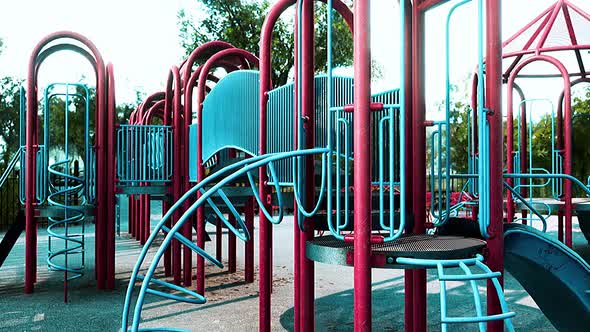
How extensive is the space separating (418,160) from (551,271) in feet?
4.07

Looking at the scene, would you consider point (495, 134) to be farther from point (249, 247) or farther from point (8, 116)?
point (8, 116)

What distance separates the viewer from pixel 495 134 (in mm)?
3566

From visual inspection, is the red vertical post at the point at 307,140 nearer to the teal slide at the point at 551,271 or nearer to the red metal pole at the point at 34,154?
the teal slide at the point at 551,271

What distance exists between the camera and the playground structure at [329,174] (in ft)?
10.6

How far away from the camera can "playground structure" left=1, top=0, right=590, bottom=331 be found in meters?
3.22

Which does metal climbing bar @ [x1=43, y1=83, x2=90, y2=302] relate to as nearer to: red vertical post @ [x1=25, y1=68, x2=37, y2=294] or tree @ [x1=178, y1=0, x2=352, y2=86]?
red vertical post @ [x1=25, y1=68, x2=37, y2=294]

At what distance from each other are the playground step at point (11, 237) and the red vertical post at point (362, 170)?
250 inches

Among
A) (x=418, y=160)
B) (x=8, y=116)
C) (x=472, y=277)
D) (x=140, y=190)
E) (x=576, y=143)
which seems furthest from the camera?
(x=8, y=116)

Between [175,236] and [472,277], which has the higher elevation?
[175,236]

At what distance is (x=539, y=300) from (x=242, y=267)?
241 inches

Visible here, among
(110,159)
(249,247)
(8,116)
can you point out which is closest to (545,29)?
(249,247)

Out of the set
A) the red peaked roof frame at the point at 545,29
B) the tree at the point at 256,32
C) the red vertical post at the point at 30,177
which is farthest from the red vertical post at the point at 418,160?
the tree at the point at 256,32

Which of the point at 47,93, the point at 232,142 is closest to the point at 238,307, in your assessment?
the point at 232,142

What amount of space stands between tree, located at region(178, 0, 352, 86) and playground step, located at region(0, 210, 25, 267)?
48.6 ft
